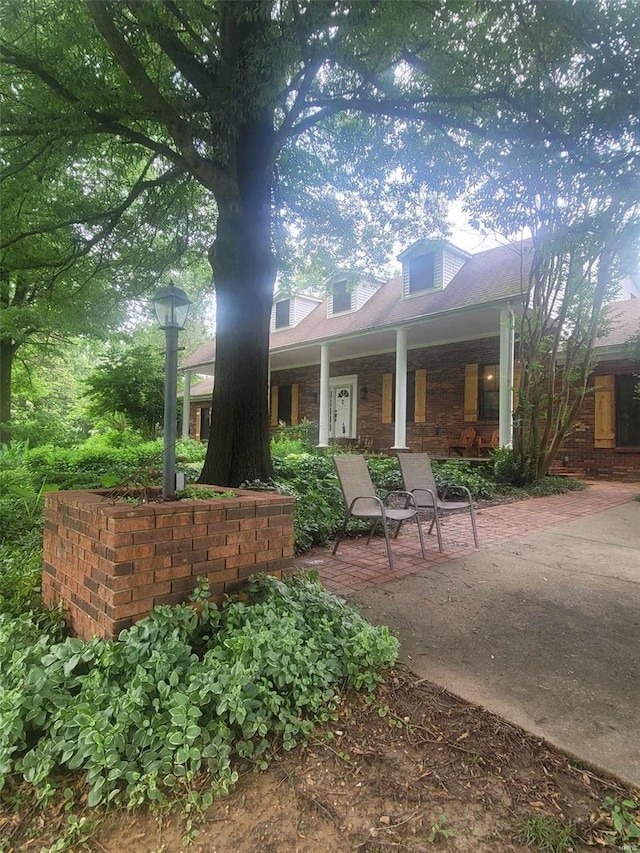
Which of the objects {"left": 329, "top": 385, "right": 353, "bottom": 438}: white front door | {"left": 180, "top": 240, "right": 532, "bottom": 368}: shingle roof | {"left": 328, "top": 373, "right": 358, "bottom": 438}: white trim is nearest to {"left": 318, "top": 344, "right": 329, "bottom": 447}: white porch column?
{"left": 180, "top": 240, "right": 532, "bottom": 368}: shingle roof

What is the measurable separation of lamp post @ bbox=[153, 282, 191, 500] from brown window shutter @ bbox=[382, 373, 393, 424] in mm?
11422

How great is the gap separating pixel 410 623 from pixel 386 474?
15.8ft

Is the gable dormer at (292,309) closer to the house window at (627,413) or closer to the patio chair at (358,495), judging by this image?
the house window at (627,413)

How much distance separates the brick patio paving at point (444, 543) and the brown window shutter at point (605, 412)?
11.1 feet

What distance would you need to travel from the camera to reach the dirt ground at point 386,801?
1.31 metres

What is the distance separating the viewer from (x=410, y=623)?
8.90 feet

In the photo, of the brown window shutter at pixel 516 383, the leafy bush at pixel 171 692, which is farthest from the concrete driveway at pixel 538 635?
the brown window shutter at pixel 516 383

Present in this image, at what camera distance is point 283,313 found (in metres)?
17.5

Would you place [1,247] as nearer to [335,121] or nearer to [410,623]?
[335,121]

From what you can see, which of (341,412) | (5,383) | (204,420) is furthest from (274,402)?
(5,383)

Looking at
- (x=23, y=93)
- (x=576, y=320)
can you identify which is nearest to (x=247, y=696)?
(x=23, y=93)

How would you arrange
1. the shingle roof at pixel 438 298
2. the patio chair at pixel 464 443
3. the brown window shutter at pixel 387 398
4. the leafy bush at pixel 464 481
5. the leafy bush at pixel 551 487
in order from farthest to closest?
the brown window shutter at pixel 387 398 → the patio chair at pixel 464 443 → the shingle roof at pixel 438 298 → the leafy bush at pixel 551 487 → the leafy bush at pixel 464 481

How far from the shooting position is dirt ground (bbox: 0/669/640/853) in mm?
1314

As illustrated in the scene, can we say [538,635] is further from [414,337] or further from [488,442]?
[414,337]
